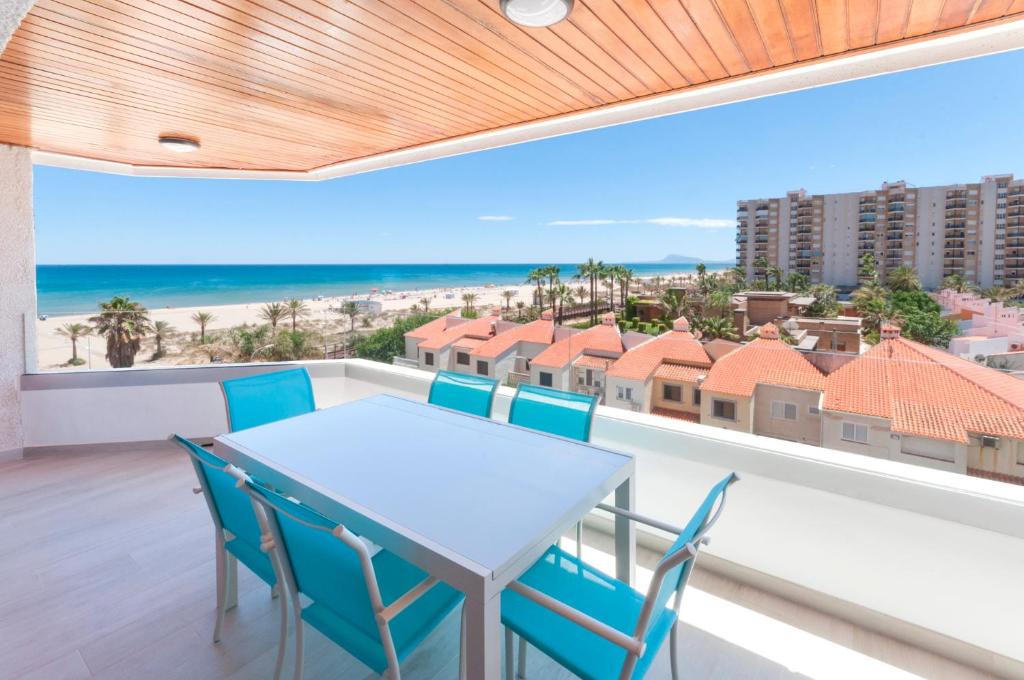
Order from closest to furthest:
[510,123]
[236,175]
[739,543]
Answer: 1. [739,543]
2. [510,123]
3. [236,175]

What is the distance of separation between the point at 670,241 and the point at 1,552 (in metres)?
4.04

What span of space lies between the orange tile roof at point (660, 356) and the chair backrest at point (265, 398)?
1834 mm

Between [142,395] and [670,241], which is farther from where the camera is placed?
[142,395]

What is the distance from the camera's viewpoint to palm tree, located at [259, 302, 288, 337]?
4637 mm

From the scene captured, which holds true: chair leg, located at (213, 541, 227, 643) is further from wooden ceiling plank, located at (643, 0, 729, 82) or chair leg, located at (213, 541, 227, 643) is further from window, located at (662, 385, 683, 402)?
wooden ceiling plank, located at (643, 0, 729, 82)

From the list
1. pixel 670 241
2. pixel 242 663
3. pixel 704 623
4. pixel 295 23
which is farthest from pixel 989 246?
pixel 242 663

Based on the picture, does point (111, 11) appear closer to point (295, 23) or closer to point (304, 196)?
point (295, 23)

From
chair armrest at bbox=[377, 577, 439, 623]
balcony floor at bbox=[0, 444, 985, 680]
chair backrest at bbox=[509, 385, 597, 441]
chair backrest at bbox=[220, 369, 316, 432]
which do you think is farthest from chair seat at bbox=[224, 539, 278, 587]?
chair backrest at bbox=[509, 385, 597, 441]

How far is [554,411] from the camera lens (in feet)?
7.72

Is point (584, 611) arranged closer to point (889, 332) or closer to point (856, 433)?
point (856, 433)

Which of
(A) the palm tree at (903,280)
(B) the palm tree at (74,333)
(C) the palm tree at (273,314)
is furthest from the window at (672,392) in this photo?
(B) the palm tree at (74,333)

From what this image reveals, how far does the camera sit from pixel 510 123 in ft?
10.1

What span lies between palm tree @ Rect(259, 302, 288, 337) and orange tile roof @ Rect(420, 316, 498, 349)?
1600 millimetres

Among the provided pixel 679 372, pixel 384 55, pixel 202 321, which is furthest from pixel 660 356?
pixel 202 321
